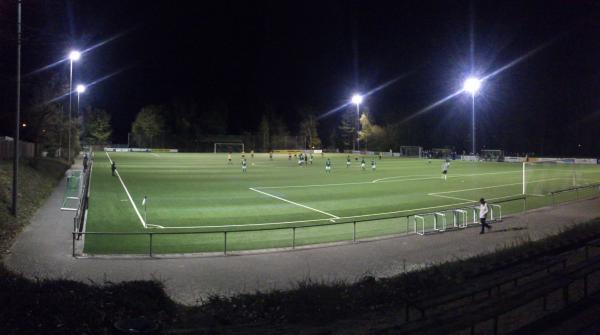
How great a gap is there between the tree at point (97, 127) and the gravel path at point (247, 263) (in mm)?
117155

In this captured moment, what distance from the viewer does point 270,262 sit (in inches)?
571

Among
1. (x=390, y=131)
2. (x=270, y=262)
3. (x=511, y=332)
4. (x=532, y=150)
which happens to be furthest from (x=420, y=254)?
(x=390, y=131)

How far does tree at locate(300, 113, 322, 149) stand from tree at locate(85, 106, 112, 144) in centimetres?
5621

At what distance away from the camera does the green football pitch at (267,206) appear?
1844cm

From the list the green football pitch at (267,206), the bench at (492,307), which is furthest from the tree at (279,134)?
the bench at (492,307)

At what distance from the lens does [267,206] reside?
27.2 meters

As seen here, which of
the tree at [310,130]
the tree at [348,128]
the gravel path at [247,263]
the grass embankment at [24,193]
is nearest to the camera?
the gravel path at [247,263]

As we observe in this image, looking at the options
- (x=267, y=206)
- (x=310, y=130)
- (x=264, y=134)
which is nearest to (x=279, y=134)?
(x=264, y=134)

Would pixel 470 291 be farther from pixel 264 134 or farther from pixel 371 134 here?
pixel 264 134

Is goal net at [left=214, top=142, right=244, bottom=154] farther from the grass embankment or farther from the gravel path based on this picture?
the gravel path

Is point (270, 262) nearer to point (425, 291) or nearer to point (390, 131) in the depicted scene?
point (425, 291)

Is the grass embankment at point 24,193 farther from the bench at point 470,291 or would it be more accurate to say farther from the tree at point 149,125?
the tree at point 149,125

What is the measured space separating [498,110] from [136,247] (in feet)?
329

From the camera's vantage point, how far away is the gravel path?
12359mm
